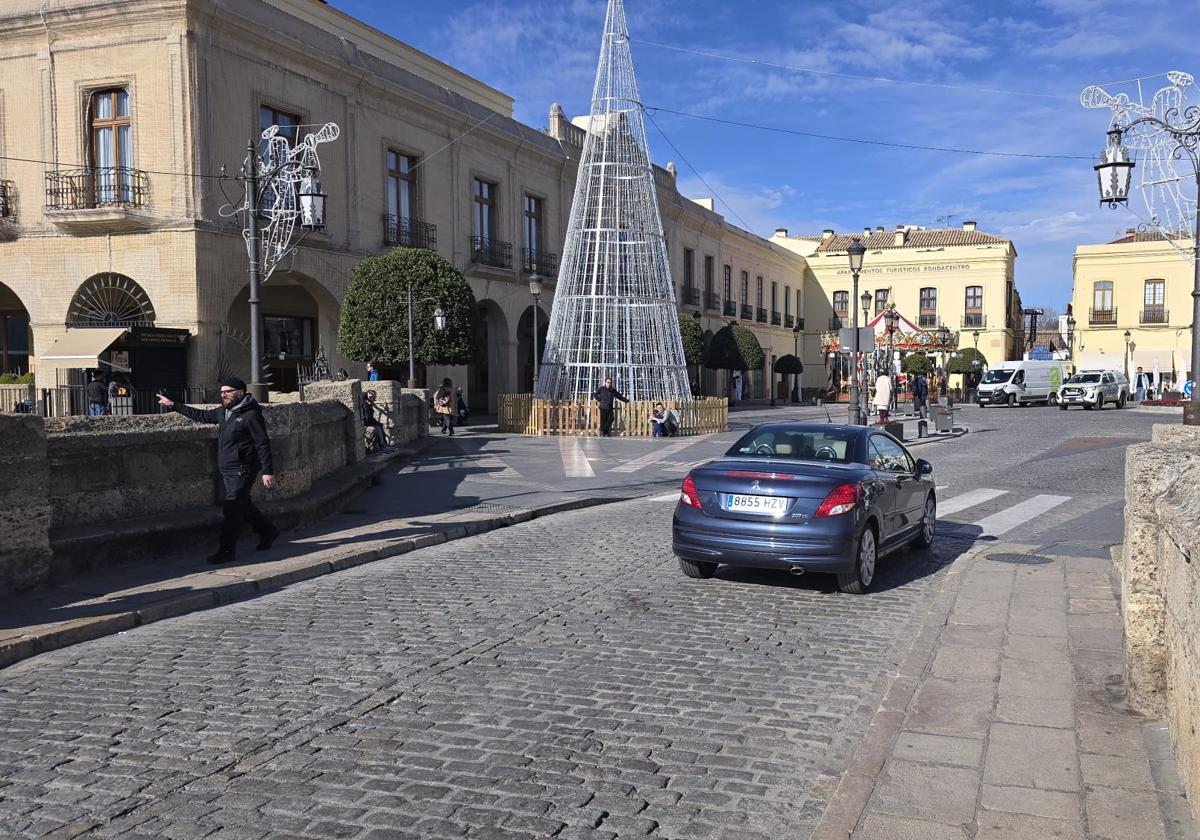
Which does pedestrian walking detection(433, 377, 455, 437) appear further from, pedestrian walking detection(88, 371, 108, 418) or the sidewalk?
the sidewalk

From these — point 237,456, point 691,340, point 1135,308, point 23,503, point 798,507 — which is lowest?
point 798,507

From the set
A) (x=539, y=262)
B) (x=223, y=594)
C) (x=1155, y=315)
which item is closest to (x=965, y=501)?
(x=223, y=594)

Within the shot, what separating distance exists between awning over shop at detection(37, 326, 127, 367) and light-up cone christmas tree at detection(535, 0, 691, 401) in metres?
10.2

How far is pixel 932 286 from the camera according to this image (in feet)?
204

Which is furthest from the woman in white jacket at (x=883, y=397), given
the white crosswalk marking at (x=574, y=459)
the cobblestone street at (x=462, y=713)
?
the cobblestone street at (x=462, y=713)

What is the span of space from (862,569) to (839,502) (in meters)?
0.68

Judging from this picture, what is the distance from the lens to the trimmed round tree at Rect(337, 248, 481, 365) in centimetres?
2344

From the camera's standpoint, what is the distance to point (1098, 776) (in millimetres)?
4039

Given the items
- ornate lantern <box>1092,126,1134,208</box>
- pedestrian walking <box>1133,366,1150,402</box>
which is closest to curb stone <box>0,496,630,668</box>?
ornate lantern <box>1092,126,1134,208</box>

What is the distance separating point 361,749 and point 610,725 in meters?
1.20

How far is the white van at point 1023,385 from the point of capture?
146 ft

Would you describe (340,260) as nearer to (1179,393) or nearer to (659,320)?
(659,320)

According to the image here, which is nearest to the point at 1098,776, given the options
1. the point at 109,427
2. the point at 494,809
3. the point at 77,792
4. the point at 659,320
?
the point at 494,809

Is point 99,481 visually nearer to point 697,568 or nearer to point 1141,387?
point 697,568
